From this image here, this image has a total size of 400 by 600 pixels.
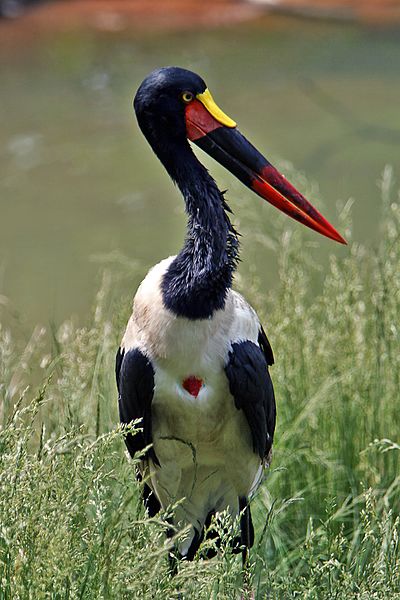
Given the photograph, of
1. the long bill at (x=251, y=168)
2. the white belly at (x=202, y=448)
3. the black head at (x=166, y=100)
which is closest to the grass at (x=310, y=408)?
the white belly at (x=202, y=448)

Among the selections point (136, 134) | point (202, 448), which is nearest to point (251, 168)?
point (202, 448)

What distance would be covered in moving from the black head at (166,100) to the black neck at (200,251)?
6cm

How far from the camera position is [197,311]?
9.19ft

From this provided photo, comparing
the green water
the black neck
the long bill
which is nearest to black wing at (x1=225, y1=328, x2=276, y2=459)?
the black neck

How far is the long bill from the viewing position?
9.44ft

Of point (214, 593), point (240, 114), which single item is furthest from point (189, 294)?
point (240, 114)

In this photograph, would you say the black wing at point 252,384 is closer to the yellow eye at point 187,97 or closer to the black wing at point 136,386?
the black wing at point 136,386

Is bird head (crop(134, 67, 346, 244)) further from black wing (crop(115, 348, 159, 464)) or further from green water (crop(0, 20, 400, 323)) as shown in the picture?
green water (crop(0, 20, 400, 323))

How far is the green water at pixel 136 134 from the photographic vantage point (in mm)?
6141

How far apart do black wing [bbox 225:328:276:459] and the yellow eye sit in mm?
594

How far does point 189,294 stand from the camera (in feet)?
9.18

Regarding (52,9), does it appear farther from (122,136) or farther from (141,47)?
(122,136)

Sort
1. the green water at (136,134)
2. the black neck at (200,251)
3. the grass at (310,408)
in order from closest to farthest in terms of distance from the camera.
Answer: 1. the black neck at (200,251)
2. the grass at (310,408)
3. the green water at (136,134)

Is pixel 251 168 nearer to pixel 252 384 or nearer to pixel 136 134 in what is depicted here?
pixel 252 384
